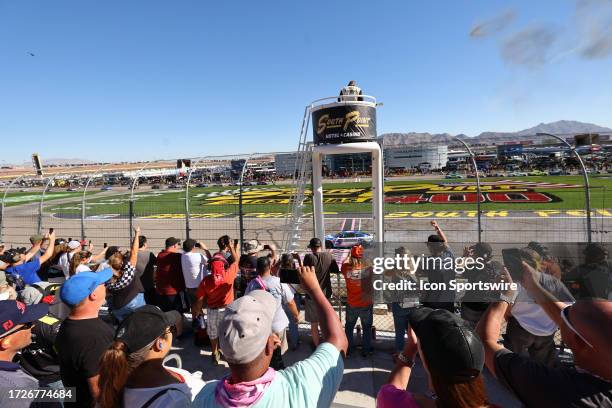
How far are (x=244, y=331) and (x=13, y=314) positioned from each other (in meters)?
2.11

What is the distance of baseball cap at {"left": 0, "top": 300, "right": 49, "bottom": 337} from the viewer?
2.50 meters

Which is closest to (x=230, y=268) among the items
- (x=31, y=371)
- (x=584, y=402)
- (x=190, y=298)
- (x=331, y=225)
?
(x=190, y=298)

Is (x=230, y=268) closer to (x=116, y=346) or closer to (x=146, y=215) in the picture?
(x=116, y=346)

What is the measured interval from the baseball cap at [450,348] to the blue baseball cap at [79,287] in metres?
2.75

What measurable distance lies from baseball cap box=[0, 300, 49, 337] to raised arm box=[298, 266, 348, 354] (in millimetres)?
2165

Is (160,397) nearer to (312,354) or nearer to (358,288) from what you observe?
(312,354)

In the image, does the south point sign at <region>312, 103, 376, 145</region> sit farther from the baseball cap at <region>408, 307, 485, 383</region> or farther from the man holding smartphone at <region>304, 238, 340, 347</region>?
the baseball cap at <region>408, 307, 485, 383</region>

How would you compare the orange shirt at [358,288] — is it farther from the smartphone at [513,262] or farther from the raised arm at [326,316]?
the raised arm at [326,316]

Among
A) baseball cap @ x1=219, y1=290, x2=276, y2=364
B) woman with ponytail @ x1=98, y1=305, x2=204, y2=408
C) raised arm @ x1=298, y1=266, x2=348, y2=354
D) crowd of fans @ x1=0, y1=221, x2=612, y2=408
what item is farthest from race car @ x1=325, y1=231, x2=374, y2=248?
baseball cap @ x1=219, y1=290, x2=276, y2=364

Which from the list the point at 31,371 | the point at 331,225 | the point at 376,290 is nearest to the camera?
the point at 31,371

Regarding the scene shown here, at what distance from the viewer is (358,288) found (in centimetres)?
520

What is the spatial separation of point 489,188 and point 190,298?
36542 mm

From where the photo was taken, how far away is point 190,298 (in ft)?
21.1

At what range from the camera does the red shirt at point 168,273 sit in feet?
20.5
